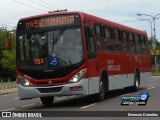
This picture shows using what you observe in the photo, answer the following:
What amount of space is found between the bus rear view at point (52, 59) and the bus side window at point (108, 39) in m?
3.21

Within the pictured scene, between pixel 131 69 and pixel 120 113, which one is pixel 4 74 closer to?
pixel 131 69

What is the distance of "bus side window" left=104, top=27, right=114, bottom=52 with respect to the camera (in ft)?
66.6

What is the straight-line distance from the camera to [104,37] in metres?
20.1

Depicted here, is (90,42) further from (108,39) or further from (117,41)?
(117,41)

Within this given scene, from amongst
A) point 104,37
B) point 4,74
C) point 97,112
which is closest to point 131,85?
point 104,37

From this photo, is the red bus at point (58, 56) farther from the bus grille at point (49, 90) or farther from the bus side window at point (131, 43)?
the bus side window at point (131, 43)

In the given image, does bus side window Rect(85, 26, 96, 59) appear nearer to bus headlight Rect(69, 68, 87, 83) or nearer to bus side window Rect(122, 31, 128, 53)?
bus headlight Rect(69, 68, 87, 83)

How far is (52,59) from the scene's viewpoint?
1702 centimetres

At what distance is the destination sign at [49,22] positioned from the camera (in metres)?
17.4

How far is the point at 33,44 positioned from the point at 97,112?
4061mm

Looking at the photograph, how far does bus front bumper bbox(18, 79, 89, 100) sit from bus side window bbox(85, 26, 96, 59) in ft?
3.86

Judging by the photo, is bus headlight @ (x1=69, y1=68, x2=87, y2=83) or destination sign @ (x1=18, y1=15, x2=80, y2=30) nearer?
bus headlight @ (x1=69, y1=68, x2=87, y2=83)

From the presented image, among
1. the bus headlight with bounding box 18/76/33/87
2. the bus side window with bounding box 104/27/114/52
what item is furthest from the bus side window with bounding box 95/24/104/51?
the bus headlight with bounding box 18/76/33/87

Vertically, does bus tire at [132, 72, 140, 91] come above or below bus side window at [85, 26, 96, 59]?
below
